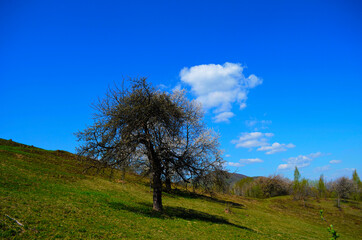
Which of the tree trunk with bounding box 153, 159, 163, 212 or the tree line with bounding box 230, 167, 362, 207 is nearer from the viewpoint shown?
the tree trunk with bounding box 153, 159, 163, 212

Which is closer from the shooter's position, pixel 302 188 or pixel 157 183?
pixel 157 183

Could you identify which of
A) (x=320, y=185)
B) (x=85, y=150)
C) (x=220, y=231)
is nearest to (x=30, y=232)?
(x=85, y=150)

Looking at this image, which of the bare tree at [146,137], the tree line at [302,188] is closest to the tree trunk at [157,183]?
the bare tree at [146,137]

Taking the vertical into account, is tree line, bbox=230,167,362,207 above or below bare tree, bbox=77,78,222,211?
below

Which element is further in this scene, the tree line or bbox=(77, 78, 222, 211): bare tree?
the tree line

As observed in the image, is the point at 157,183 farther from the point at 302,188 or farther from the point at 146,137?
the point at 302,188

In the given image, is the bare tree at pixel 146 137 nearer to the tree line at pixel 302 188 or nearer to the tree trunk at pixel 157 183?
the tree trunk at pixel 157 183

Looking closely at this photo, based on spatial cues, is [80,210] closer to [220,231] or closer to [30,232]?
[30,232]

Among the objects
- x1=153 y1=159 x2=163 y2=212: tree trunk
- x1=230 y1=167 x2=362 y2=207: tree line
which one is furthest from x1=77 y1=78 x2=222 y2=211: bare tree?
x1=230 y1=167 x2=362 y2=207: tree line

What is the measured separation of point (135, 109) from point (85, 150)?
A: 245 inches

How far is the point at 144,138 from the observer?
20391 mm

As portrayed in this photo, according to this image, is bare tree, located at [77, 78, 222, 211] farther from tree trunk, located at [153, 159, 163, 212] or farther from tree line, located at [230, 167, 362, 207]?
tree line, located at [230, 167, 362, 207]

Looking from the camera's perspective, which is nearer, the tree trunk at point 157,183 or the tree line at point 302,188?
the tree trunk at point 157,183

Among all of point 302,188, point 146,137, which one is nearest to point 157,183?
point 146,137
